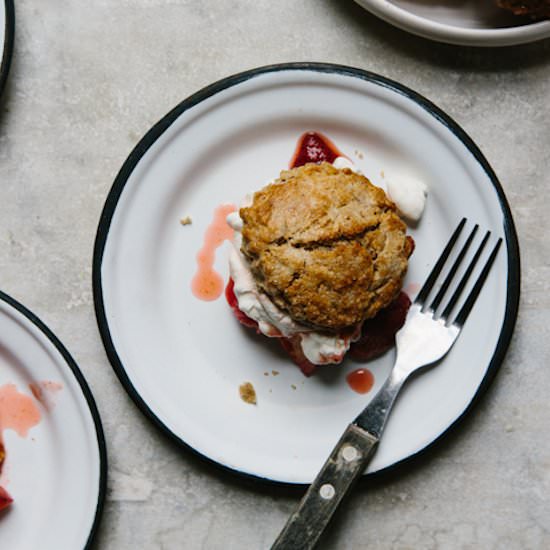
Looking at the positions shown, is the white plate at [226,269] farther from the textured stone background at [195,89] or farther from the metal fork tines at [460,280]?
the textured stone background at [195,89]

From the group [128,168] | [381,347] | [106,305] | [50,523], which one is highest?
[128,168]

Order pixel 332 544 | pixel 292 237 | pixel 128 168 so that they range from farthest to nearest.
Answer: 1. pixel 332 544
2. pixel 128 168
3. pixel 292 237

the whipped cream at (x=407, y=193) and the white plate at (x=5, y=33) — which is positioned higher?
the whipped cream at (x=407, y=193)

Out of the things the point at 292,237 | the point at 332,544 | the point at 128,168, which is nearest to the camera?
the point at 292,237

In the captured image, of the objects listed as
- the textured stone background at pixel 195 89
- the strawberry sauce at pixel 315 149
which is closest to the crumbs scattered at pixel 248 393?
the textured stone background at pixel 195 89

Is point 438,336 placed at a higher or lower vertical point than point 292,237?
lower

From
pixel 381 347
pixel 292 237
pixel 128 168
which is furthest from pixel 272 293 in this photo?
pixel 128 168

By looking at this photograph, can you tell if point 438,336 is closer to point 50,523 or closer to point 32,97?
point 50,523
